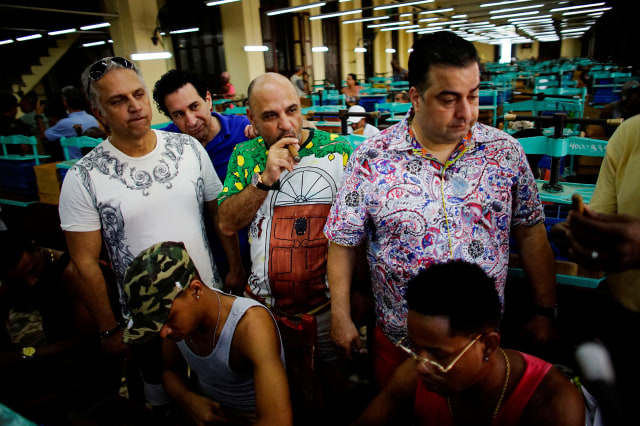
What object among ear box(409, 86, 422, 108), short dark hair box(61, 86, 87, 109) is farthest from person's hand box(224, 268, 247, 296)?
short dark hair box(61, 86, 87, 109)

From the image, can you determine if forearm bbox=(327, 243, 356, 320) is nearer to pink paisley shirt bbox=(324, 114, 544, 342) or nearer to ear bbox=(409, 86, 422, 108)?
pink paisley shirt bbox=(324, 114, 544, 342)

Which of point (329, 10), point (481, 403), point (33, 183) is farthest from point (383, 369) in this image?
point (329, 10)

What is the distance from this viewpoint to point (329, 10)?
15711 millimetres

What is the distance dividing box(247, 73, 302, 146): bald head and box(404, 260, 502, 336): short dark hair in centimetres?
82

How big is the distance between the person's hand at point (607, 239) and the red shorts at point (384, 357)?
0.71 meters

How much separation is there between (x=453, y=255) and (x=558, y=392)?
1.46 feet

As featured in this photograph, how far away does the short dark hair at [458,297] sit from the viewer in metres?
0.99

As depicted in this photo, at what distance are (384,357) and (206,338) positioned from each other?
0.64 metres

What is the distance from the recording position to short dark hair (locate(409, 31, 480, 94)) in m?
1.19

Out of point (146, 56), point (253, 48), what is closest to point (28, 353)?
point (146, 56)

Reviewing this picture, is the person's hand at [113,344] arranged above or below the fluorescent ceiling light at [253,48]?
below

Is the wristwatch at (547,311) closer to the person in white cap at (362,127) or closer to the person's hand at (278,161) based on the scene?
the person's hand at (278,161)

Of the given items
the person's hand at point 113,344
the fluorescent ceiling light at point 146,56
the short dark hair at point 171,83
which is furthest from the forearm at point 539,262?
the fluorescent ceiling light at point 146,56

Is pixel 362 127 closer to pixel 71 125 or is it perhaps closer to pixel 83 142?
pixel 83 142
